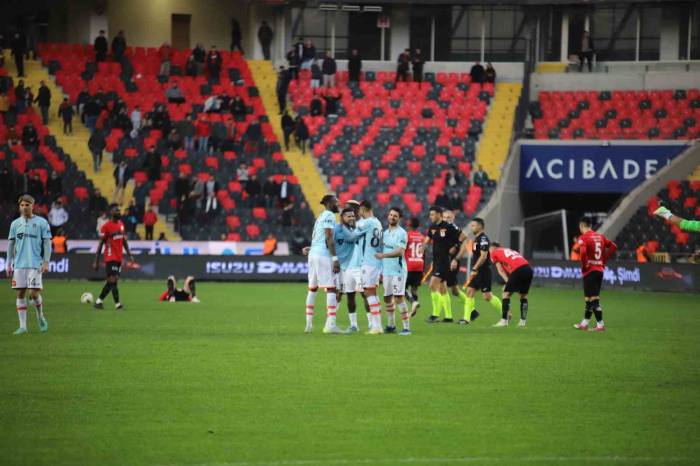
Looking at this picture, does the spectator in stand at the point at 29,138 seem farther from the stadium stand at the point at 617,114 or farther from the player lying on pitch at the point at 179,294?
the stadium stand at the point at 617,114

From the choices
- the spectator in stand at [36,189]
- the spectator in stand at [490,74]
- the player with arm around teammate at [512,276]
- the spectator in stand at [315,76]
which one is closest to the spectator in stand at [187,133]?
the spectator in stand at [315,76]

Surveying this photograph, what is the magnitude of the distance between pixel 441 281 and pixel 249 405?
12.0 meters

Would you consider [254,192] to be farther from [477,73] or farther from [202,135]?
[477,73]

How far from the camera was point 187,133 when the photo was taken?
1879 inches

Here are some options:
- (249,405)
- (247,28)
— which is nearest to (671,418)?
(249,405)

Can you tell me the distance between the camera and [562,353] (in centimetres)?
1772

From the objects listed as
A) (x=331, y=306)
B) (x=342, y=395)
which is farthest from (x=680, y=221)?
(x=331, y=306)

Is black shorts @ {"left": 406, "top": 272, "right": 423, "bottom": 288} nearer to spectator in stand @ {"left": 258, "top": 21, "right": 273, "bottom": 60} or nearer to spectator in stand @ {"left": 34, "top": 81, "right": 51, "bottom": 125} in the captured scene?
spectator in stand @ {"left": 34, "top": 81, "right": 51, "bottom": 125}

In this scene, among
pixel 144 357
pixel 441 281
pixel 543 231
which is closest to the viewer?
pixel 144 357

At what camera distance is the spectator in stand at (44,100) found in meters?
47.4

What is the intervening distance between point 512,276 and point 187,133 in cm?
2681

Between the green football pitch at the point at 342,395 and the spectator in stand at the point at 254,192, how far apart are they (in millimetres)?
21900

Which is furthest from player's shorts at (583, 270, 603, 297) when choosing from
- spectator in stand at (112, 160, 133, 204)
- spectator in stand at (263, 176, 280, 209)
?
spectator in stand at (112, 160, 133, 204)

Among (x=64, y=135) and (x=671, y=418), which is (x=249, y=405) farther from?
(x=64, y=135)
